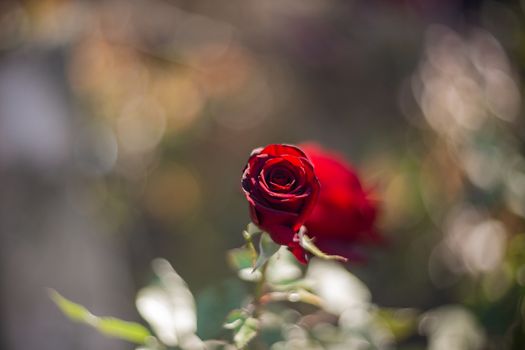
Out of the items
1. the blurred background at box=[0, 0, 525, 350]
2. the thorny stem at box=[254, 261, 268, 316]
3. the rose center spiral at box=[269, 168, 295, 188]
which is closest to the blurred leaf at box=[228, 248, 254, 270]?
the thorny stem at box=[254, 261, 268, 316]

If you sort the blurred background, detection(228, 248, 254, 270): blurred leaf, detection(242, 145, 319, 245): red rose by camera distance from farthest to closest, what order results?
the blurred background
detection(228, 248, 254, 270): blurred leaf
detection(242, 145, 319, 245): red rose

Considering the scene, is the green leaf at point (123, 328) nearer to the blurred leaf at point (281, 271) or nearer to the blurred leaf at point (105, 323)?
the blurred leaf at point (105, 323)

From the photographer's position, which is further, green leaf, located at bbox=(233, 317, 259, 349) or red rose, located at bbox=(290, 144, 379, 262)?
red rose, located at bbox=(290, 144, 379, 262)

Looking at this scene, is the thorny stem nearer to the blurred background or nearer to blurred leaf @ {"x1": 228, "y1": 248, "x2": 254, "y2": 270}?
blurred leaf @ {"x1": 228, "y1": 248, "x2": 254, "y2": 270}

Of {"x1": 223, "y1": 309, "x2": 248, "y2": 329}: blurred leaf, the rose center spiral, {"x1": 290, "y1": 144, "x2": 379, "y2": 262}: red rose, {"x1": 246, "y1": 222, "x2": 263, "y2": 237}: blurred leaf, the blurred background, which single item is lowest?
{"x1": 223, "y1": 309, "x2": 248, "y2": 329}: blurred leaf

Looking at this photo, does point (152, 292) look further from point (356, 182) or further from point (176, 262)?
point (176, 262)

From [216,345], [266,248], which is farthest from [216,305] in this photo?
[266,248]
